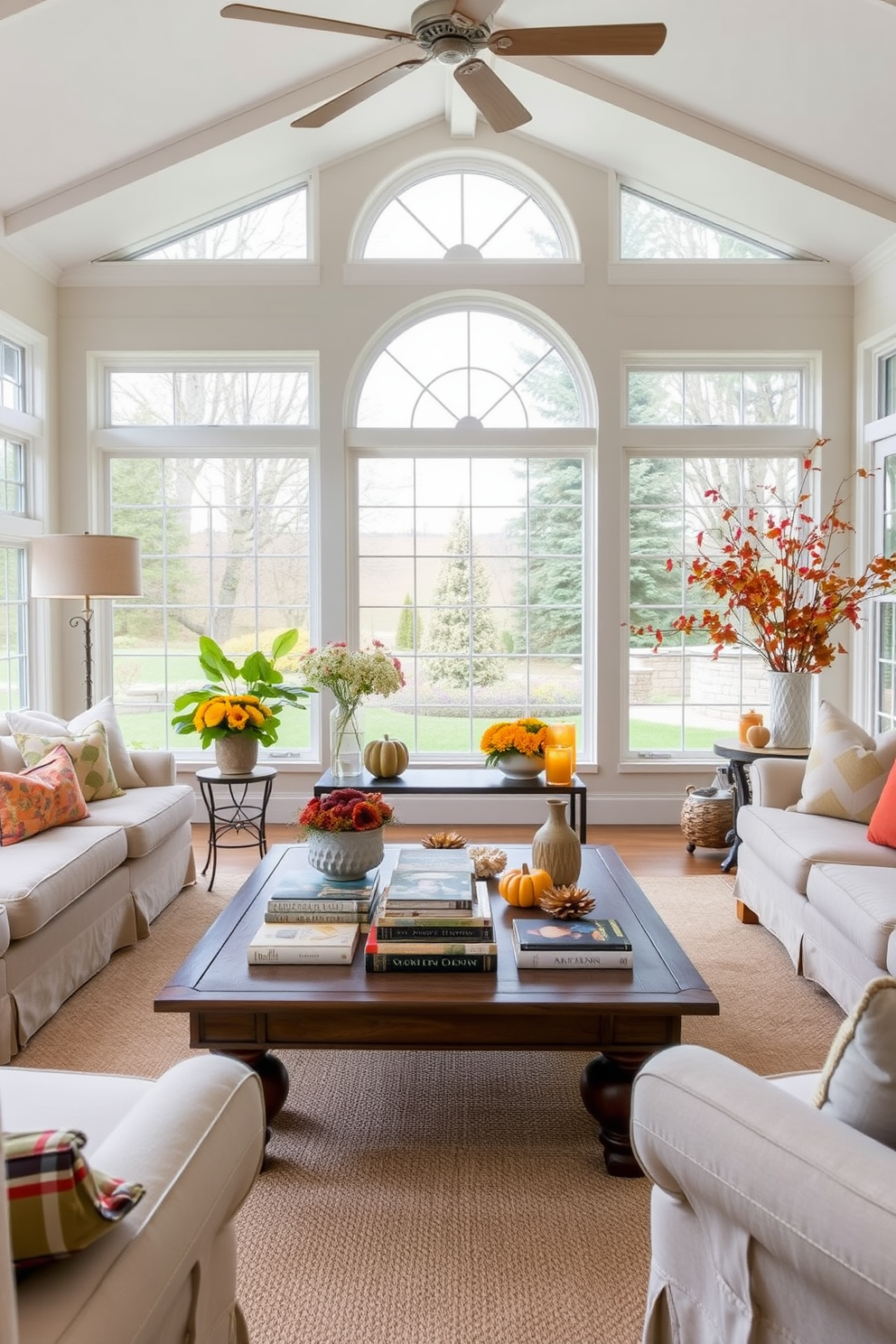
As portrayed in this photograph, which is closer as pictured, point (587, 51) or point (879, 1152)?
point (879, 1152)

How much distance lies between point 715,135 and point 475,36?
92.3 inches

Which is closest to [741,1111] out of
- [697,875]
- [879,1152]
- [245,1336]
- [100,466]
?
[879,1152]

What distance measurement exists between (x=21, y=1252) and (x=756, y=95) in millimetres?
4977

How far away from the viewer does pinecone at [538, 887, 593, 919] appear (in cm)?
250

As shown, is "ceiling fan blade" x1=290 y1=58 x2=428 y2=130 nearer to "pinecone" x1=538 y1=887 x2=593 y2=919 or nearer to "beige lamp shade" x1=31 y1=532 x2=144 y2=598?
"beige lamp shade" x1=31 y1=532 x2=144 y2=598

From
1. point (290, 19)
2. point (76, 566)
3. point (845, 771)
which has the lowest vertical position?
point (845, 771)

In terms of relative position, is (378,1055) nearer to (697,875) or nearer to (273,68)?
(697,875)

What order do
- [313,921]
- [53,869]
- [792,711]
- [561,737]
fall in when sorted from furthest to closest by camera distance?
[792,711] < [561,737] < [53,869] < [313,921]

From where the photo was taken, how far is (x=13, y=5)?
339cm

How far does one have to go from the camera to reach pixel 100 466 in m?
5.71

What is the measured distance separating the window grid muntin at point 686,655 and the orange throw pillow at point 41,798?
3244 millimetres

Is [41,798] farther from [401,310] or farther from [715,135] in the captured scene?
[715,135]

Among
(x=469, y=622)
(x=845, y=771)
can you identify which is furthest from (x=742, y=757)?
(x=469, y=622)

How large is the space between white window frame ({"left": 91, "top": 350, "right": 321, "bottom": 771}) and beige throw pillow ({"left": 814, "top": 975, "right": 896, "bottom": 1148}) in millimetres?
4585
